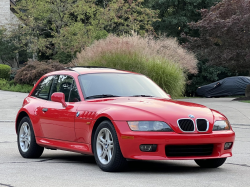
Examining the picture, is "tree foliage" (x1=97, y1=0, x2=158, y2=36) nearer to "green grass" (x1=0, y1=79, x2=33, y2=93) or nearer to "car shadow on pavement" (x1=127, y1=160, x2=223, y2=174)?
"green grass" (x1=0, y1=79, x2=33, y2=93)

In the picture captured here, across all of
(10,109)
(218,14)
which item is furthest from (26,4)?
(10,109)

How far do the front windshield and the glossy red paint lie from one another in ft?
0.47

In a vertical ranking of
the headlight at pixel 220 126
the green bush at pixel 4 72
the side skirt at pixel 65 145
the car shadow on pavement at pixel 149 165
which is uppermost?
the headlight at pixel 220 126

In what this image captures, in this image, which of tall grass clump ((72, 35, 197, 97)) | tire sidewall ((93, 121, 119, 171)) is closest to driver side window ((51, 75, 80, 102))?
tire sidewall ((93, 121, 119, 171))

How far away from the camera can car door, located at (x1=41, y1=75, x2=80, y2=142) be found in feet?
25.0

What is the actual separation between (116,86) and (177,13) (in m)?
44.2

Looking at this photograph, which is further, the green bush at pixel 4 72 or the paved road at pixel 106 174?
the green bush at pixel 4 72

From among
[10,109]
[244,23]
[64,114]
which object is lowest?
[10,109]

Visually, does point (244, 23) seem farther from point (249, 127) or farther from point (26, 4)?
point (26, 4)

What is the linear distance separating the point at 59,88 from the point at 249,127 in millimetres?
9594

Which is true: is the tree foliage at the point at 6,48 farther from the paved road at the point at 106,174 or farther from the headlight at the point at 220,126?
the headlight at the point at 220,126

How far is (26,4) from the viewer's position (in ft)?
146

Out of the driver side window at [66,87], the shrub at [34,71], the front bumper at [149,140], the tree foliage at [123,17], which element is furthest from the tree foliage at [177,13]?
→ the front bumper at [149,140]

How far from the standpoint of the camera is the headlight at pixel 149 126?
652cm
